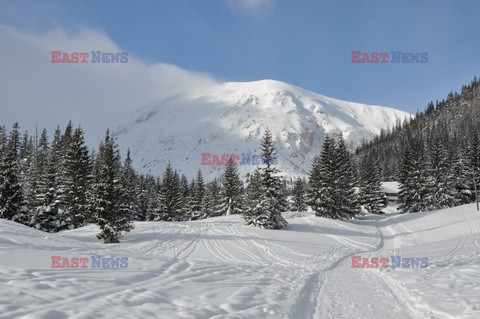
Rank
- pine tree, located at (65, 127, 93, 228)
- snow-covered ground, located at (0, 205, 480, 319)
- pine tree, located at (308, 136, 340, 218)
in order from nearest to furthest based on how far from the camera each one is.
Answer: snow-covered ground, located at (0, 205, 480, 319), pine tree, located at (65, 127, 93, 228), pine tree, located at (308, 136, 340, 218)

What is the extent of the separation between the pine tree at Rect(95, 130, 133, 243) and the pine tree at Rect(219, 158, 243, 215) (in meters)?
28.1

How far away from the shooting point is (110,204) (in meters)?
23.1

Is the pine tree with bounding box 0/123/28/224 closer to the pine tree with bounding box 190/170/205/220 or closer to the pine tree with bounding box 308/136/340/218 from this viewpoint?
the pine tree with bounding box 190/170/205/220

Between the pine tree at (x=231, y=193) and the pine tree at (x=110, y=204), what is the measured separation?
2813cm

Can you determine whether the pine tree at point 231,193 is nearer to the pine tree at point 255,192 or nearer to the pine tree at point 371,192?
the pine tree at point 255,192

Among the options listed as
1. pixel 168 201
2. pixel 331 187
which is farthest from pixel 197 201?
pixel 331 187

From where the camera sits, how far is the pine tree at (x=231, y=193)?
5159cm

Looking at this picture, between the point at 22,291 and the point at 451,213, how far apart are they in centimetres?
4446

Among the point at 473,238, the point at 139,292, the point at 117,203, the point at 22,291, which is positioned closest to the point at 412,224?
the point at 473,238

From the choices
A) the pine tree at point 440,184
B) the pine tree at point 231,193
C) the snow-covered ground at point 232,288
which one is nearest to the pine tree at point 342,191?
the pine tree at point 440,184

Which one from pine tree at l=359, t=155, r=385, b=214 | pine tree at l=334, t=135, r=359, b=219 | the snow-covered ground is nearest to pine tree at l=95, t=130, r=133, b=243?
the snow-covered ground

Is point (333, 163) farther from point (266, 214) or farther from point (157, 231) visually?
point (157, 231)

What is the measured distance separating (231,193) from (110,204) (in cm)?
3100

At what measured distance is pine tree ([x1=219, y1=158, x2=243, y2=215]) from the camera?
51.6m
